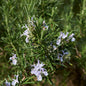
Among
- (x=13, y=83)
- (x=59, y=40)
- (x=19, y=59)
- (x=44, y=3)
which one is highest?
(x=44, y=3)

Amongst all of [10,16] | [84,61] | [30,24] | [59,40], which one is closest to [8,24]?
[10,16]

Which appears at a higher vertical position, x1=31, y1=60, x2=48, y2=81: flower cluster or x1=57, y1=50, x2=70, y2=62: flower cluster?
x1=57, y1=50, x2=70, y2=62: flower cluster

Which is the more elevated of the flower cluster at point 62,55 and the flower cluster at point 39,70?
the flower cluster at point 62,55

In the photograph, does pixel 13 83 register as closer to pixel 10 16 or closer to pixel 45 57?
pixel 45 57

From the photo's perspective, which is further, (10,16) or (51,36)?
(10,16)

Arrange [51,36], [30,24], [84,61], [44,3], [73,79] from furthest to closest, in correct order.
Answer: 1. [73,79]
2. [84,61]
3. [44,3]
4. [51,36]
5. [30,24]

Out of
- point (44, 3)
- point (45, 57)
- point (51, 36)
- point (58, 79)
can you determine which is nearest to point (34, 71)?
point (45, 57)

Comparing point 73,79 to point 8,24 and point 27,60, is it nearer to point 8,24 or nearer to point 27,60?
point 27,60

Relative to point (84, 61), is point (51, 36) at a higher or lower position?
higher

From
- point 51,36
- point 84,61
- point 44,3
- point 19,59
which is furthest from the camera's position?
point 84,61
